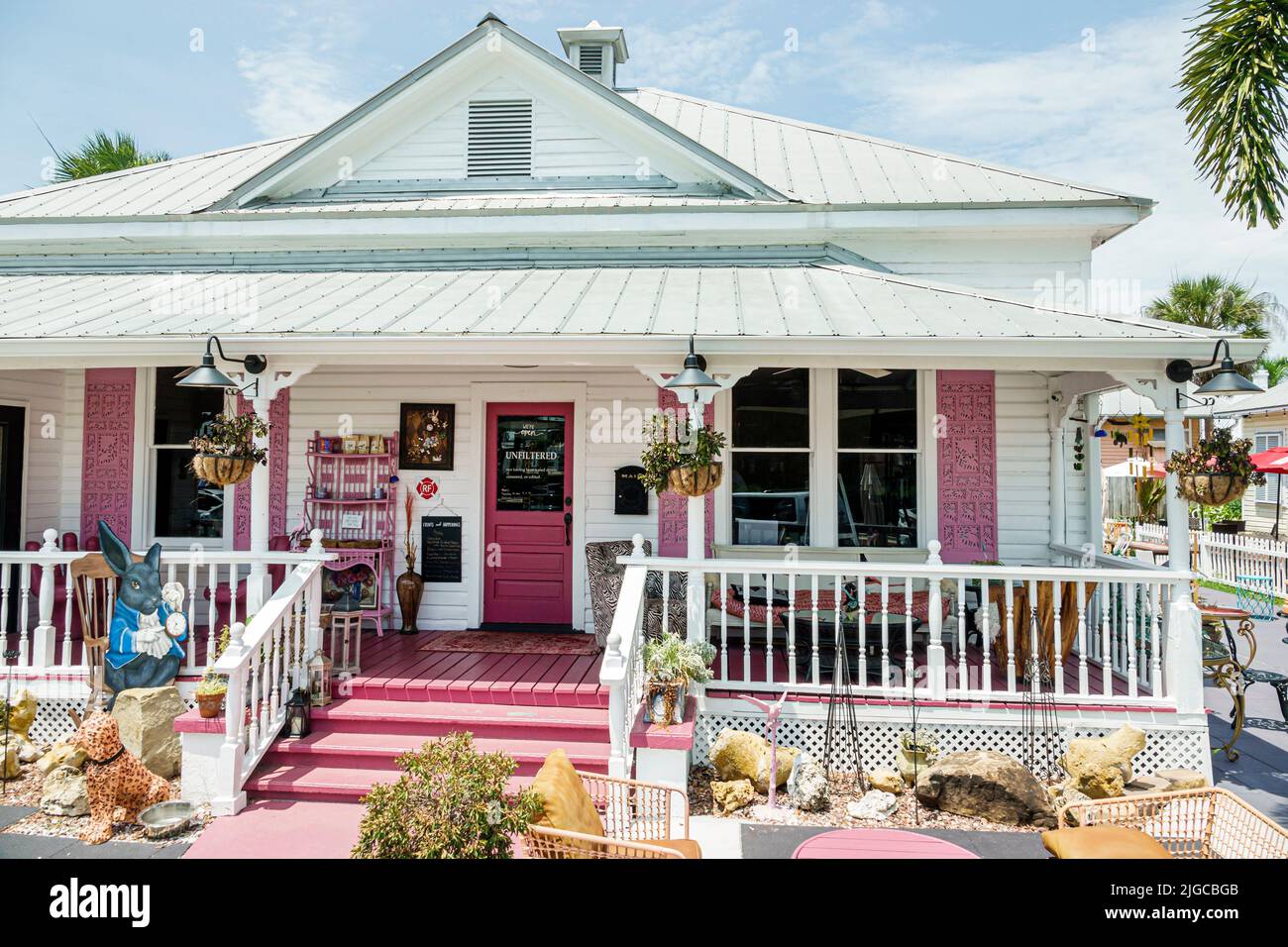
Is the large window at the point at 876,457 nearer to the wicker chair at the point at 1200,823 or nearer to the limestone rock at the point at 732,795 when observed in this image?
the limestone rock at the point at 732,795

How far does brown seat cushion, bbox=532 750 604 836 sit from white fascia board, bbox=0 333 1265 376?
10.0 ft

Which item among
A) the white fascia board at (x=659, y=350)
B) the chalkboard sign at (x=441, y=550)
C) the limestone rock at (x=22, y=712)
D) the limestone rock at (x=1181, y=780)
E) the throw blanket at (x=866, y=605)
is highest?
the white fascia board at (x=659, y=350)

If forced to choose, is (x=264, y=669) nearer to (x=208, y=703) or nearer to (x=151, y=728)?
(x=208, y=703)

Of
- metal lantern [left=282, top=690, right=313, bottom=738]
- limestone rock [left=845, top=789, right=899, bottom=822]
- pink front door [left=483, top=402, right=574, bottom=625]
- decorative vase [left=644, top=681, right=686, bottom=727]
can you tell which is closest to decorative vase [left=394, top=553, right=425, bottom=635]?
pink front door [left=483, top=402, right=574, bottom=625]

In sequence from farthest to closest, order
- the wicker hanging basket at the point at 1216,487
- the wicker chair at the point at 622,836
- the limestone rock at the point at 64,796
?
the wicker hanging basket at the point at 1216,487
the limestone rock at the point at 64,796
the wicker chair at the point at 622,836

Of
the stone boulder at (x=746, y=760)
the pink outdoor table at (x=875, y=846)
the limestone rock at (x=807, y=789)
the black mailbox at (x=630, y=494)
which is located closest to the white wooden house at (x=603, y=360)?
the black mailbox at (x=630, y=494)

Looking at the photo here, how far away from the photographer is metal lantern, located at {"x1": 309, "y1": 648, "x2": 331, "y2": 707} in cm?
546

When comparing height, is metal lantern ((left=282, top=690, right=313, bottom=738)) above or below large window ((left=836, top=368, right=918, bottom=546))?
below

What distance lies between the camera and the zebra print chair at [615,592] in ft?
21.1

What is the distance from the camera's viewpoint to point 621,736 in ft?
15.4

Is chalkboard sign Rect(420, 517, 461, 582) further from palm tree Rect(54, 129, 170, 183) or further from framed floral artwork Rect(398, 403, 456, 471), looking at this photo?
palm tree Rect(54, 129, 170, 183)

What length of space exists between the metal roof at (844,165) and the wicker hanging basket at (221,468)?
5.95 meters

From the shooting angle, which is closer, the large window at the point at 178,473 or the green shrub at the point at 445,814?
the green shrub at the point at 445,814
